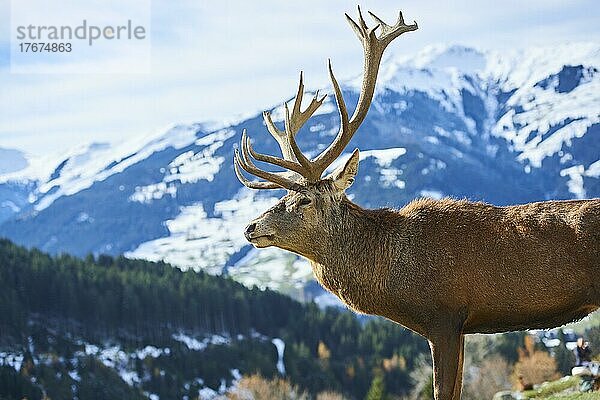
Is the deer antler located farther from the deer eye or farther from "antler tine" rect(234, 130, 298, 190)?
the deer eye

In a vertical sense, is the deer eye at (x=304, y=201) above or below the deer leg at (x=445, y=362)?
above

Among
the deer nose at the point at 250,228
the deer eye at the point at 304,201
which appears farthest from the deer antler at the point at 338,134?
the deer nose at the point at 250,228

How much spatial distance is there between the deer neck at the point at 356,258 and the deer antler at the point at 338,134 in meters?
0.88

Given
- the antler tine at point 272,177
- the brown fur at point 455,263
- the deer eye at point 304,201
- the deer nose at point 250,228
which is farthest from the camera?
the antler tine at point 272,177

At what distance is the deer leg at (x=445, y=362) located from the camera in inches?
485

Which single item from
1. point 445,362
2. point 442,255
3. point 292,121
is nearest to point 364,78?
point 292,121

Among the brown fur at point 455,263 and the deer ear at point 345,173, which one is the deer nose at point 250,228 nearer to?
the brown fur at point 455,263

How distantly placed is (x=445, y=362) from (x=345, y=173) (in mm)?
3295

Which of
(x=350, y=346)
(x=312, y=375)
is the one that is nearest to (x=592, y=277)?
(x=312, y=375)

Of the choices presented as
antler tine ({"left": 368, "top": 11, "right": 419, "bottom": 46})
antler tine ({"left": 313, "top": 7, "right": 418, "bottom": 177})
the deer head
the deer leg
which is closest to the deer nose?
the deer head

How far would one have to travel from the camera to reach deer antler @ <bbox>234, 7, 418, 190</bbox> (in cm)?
1389

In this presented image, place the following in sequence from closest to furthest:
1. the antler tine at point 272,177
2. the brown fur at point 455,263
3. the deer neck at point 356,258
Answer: the brown fur at point 455,263, the deer neck at point 356,258, the antler tine at point 272,177

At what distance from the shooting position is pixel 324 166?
1400 cm

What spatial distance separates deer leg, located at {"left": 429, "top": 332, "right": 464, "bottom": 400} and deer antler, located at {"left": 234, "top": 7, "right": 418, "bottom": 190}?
3.26 metres
